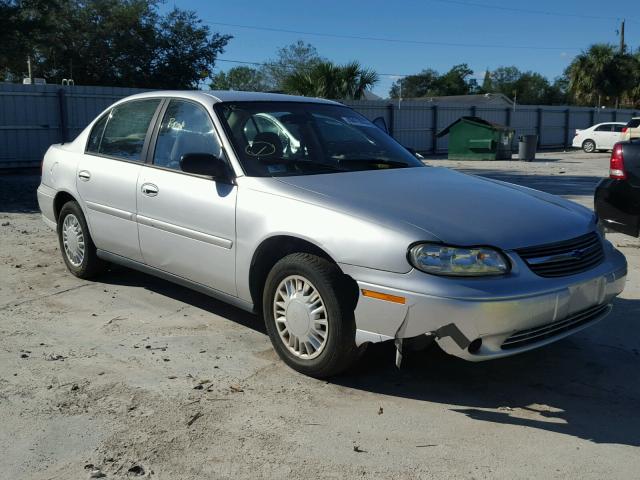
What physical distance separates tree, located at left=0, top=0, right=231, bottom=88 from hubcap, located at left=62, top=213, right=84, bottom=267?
31876mm

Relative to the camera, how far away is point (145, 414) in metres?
3.53

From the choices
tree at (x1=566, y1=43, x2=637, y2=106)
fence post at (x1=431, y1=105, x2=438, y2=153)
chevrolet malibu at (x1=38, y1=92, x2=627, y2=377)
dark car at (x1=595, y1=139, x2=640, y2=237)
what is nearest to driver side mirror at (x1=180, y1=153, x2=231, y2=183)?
chevrolet malibu at (x1=38, y1=92, x2=627, y2=377)

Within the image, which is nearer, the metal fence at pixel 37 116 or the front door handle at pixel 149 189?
the front door handle at pixel 149 189

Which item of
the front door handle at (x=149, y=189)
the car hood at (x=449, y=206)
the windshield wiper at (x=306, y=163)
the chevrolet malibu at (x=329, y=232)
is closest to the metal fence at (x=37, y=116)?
the chevrolet malibu at (x=329, y=232)

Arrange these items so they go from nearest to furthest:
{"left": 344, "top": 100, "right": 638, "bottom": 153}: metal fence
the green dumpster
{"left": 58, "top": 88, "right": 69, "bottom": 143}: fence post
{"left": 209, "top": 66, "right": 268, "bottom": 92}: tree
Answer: {"left": 58, "top": 88, "right": 69, "bottom": 143}: fence post
the green dumpster
{"left": 344, "top": 100, "right": 638, "bottom": 153}: metal fence
{"left": 209, "top": 66, "right": 268, "bottom": 92}: tree

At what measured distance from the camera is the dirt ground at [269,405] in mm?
3082

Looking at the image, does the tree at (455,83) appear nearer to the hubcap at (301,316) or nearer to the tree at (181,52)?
the tree at (181,52)

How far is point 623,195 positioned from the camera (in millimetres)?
6969

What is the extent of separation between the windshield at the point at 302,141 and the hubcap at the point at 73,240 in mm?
1994

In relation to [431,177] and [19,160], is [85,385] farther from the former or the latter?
[19,160]

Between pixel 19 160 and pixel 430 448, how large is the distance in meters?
16.7

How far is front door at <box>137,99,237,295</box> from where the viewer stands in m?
4.33

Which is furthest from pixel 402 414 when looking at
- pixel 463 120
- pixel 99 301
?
pixel 463 120

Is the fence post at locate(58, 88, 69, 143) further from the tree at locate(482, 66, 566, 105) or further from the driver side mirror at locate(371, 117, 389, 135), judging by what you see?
the tree at locate(482, 66, 566, 105)
